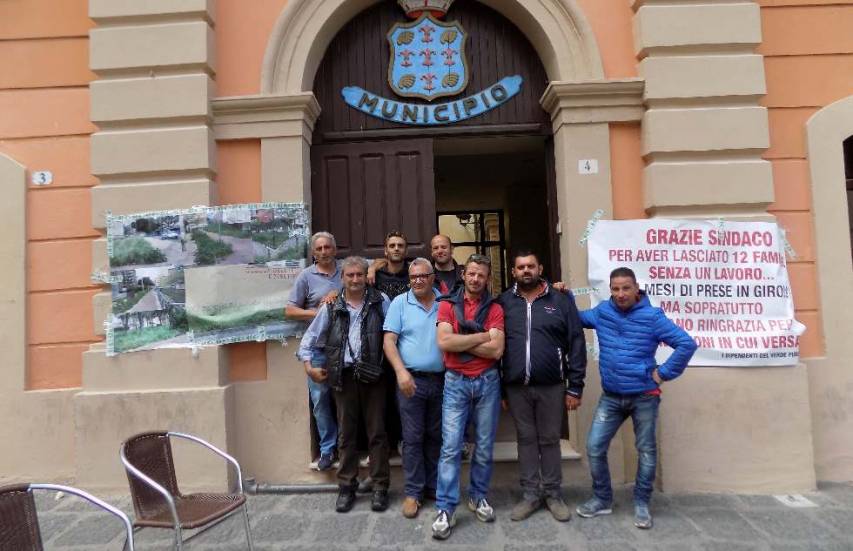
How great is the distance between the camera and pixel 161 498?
3.38 metres

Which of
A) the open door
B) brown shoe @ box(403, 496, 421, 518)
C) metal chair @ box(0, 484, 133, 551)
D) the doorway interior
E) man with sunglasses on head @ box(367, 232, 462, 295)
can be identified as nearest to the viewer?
metal chair @ box(0, 484, 133, 551)

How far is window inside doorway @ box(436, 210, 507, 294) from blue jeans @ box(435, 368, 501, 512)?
7.16 meters

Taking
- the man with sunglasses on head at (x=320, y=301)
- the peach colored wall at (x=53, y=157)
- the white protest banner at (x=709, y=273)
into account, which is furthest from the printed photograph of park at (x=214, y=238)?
the white protest banner at (x=709, y=273)

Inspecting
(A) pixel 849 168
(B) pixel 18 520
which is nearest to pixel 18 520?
(B) pixel 18 520

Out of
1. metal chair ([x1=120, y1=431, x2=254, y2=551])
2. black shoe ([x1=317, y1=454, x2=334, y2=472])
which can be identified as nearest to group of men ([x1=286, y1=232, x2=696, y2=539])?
black shoe ([x1=317, y1=454, x2=334, y2=472])

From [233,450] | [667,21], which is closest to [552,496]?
[233,450]

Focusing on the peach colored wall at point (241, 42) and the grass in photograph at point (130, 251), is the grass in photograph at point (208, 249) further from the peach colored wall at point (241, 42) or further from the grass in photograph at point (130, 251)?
the peach colored wall at point (241, 42)

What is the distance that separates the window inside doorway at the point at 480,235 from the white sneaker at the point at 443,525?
743 cm

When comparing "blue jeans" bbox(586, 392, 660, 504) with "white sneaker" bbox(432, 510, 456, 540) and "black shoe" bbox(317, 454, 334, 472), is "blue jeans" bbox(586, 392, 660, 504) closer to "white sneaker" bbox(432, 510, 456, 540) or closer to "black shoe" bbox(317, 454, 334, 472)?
"white sneaker" bbox(432, 510, 456, 540)

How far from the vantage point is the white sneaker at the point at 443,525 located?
3.94 meters

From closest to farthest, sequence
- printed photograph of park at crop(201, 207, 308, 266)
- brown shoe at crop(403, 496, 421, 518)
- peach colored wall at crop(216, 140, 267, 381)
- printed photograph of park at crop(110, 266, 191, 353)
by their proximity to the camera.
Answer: brown shoe at crop(403, 496, 421, 518) → printed photograph of park at crop(110, 266, 191, 353) → printed photograph of park at crop(201, 207, 308, 266) → peach colored wall at crop(216, 140, 267, 381)

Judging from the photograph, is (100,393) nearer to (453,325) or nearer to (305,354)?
(305,354)

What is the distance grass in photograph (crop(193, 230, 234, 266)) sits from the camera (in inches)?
201

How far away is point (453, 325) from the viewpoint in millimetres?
4070
